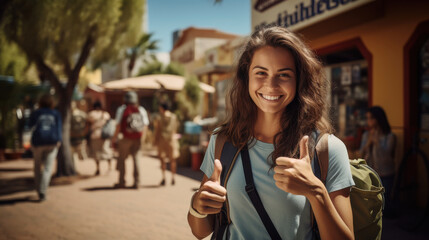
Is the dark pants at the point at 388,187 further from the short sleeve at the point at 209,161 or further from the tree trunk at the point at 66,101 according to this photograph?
the tree trunk at the point at 66,101

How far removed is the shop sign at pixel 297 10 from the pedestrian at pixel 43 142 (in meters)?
4.33

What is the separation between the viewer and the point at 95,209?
586 cm

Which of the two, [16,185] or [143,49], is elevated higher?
[143,49]

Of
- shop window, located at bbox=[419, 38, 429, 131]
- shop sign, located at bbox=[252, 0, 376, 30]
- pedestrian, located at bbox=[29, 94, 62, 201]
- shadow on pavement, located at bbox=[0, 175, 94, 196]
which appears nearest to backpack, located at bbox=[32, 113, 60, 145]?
pedestrian, located at bbox=[29, 94, 62, 201]

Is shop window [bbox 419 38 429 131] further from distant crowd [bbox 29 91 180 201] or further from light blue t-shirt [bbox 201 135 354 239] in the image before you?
light blue t-shirt [bbox 201 135 354 239]

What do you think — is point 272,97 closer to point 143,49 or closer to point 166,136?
point 166,136

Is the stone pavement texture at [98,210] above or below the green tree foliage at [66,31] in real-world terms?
below

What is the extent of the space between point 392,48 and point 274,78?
5.47 m

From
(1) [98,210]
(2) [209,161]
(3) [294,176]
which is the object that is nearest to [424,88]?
(2) [209,161]

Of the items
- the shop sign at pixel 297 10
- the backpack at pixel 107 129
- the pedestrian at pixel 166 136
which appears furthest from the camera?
the backpack at pixel 107 129

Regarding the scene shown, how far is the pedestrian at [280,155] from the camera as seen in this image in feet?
4.39

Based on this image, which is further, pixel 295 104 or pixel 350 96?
pixel 350 96

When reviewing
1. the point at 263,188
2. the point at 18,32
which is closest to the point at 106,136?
the point at 18,32

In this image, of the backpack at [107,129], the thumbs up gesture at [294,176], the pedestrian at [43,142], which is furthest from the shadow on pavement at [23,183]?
the thumbs up gesture at [294,176]
